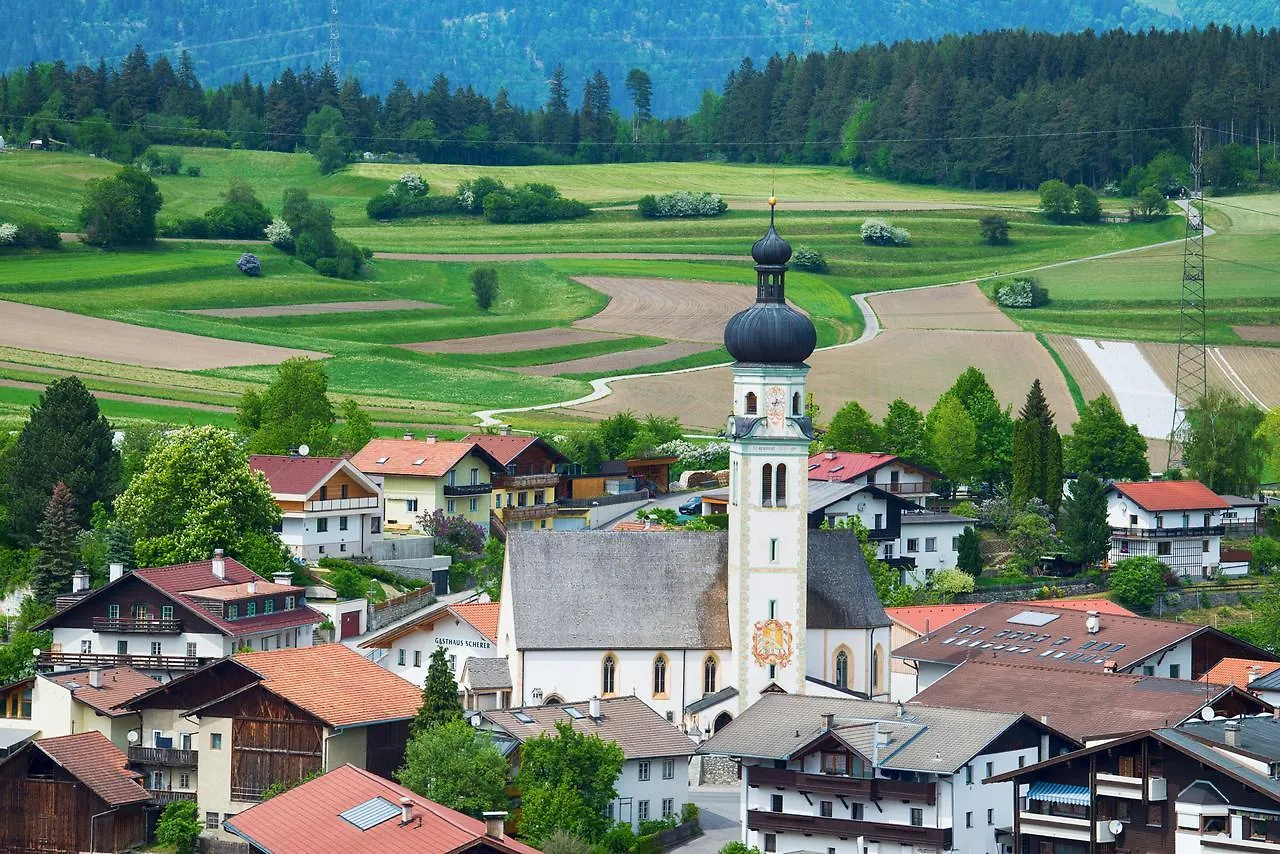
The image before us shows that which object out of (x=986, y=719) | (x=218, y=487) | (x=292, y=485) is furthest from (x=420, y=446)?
(x=986, y=719)

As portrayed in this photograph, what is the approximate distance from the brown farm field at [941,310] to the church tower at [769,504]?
92196 mm

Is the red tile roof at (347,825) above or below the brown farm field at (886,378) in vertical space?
below

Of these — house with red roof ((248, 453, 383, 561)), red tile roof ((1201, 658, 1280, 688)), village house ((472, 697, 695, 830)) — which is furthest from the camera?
house with red roof ((248, 453, 383, 561))

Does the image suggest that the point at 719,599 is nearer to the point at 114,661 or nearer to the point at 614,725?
the point at 614,725

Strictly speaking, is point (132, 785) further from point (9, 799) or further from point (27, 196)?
point (27, 196)

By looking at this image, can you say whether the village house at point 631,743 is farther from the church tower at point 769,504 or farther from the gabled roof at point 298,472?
the gabled roof at point 298,472

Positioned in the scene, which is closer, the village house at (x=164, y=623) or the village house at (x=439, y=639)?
the village house at (x=164, y=623)

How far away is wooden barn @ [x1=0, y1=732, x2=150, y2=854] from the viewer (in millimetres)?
68875

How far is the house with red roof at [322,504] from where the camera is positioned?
98250mm

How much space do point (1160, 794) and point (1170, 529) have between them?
5211cm

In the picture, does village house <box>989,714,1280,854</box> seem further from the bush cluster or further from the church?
the bush cluster

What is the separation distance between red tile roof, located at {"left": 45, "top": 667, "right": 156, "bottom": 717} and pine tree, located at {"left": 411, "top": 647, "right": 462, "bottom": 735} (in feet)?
30.6

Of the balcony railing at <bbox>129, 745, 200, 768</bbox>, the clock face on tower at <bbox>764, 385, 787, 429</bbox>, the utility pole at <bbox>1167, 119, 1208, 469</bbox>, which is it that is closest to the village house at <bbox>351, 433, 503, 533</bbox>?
the clock face on tower at <bbox>764, 385, 787, 429</bbox>

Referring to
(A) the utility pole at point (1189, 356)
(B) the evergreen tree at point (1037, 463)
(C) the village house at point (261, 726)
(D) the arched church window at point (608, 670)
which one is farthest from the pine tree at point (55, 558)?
(A) the utility pole at point (1189, 356)
